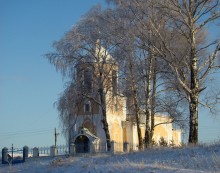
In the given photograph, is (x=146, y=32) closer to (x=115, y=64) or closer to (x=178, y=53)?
(x=178, y=53)

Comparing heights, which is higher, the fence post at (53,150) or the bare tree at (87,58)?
the bare tree at (87,58)

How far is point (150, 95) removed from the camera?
29.3 m

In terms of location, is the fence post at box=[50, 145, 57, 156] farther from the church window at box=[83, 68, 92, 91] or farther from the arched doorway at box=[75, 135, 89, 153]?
the church window at box=[83, 68, 92, 91]

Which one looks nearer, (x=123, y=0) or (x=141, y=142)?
(x=123, y=0)

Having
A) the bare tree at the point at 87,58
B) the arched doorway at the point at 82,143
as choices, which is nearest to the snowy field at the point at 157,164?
the bare tree at the point at 87,58

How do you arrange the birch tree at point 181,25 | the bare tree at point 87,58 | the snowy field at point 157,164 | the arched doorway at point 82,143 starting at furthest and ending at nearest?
the arched doorway at point 82,143
the bare tree at point 87,58
the birch tree at point 181,25
the snowy field at point 157,164

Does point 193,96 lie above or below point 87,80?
below

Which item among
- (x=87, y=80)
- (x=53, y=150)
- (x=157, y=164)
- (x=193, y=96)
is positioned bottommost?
(x=53, y=150)

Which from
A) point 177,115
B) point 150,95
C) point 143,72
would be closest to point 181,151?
point 143,72

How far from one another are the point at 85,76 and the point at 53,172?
18140mm

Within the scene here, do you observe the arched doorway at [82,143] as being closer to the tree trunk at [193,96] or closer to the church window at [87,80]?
the church window at [87,80]

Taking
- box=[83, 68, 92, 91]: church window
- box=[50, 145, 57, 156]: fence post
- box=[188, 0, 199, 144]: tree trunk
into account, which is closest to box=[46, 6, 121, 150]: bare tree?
box=[83, 68, 92, 91]: church window

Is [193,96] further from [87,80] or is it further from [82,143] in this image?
[82,143]

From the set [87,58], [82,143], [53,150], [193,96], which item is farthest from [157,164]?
[82,143]
